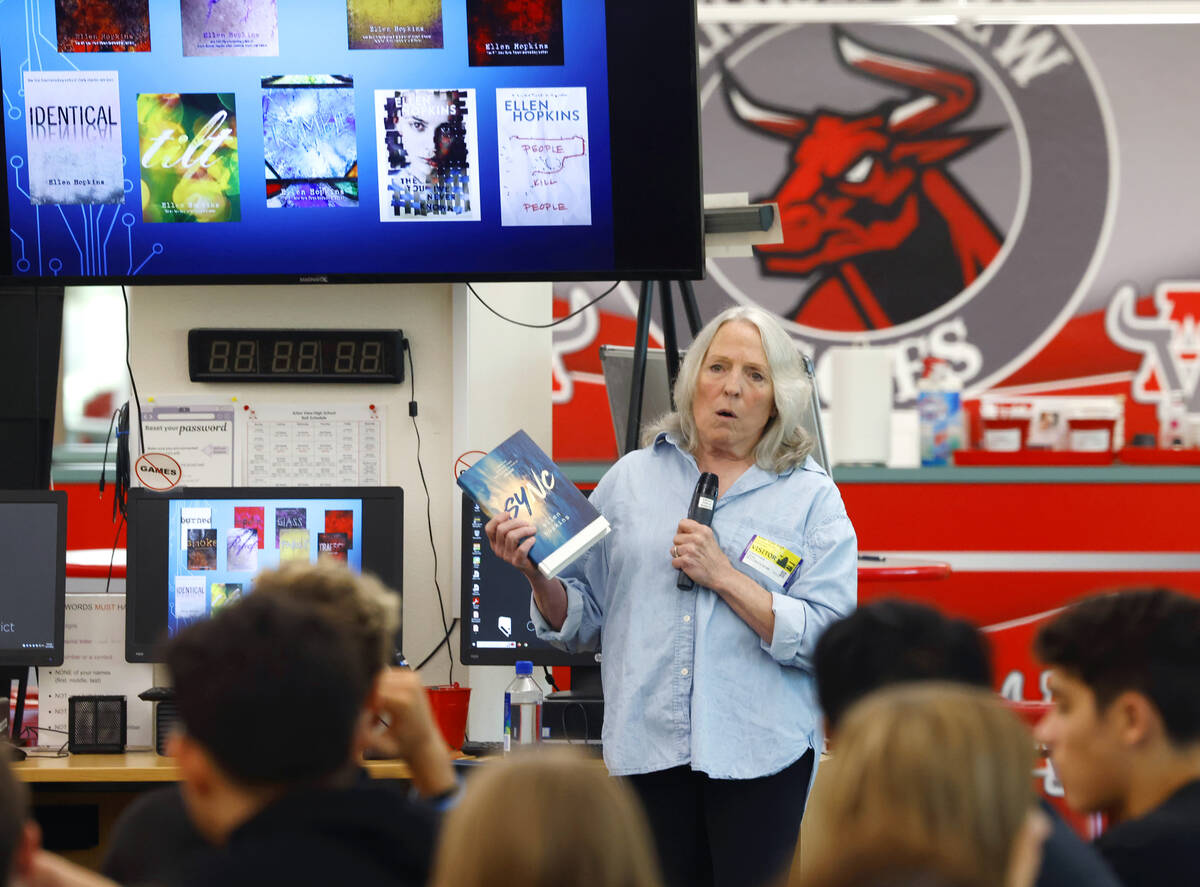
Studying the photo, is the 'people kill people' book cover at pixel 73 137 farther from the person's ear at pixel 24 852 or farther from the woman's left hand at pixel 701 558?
the person's ear at pixel 24 852

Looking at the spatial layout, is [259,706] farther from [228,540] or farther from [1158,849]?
[228,540]

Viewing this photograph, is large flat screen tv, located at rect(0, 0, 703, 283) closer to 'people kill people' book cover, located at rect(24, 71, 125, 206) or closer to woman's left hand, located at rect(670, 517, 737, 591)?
'people kill people' book cover, located at rect(24, 71, 125, 206)

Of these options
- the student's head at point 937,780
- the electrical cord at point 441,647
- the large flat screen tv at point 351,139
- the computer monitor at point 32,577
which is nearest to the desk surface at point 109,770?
the computer monitor at point 32,577

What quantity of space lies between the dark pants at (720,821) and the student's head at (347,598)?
98 centimetres

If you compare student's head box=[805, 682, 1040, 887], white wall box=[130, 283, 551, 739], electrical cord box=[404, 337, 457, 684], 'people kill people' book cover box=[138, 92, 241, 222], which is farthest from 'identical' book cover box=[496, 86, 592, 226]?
student's head box=[805, 682, 1040, 887]

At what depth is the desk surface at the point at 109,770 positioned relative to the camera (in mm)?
3092

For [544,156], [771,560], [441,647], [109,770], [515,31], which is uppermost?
[515,31]

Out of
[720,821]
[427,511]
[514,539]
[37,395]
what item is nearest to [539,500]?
[514,539]

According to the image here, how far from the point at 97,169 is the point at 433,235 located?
839 millimetres

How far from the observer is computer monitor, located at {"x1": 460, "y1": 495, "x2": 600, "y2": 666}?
10.9 ft

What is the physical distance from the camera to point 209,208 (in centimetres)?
347

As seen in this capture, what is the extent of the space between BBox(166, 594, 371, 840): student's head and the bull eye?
17.0 ft

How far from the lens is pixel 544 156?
3404mm

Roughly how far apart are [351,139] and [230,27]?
391 mm
